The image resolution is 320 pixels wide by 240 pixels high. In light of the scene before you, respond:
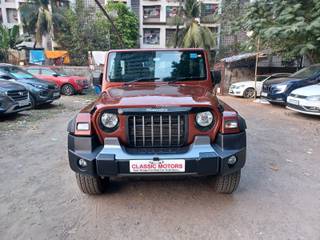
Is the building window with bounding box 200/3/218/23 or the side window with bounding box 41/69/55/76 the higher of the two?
the building window with bounding box 200/3/218/23

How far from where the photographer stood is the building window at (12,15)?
33.6 m

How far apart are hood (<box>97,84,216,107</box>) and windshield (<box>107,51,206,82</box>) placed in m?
0.33

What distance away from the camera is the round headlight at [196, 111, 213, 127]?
3.22 meters

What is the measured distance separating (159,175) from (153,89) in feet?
4.16

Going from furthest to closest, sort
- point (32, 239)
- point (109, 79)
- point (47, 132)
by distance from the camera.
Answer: point (47, 132) → point (109, 79) → point (32, 239)

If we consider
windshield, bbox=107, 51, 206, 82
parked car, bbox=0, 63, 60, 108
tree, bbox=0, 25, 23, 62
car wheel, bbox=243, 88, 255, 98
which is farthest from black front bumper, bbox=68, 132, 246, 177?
tree, bbox=0, 25, 23, 62

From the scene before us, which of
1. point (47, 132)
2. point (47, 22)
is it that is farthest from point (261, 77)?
point (47, 22)

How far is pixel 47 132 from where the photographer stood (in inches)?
285

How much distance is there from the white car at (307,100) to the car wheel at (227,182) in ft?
19.7

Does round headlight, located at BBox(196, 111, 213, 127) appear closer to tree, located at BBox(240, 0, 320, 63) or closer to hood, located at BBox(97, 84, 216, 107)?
hood, located at BBox(97, 84, 216, 107)

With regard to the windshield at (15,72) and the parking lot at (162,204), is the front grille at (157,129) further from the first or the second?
the windshield at (15,72)

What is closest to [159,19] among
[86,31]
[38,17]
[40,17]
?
[86,31]

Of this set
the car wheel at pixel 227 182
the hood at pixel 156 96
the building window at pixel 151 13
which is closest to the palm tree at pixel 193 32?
the building window at pixel 151 13

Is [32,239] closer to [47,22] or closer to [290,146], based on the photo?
[290,146]
